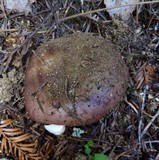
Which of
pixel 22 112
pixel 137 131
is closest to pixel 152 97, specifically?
pixel 137 131

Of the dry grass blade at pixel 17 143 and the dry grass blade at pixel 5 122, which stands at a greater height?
the dry grass blade at pixel 5 122

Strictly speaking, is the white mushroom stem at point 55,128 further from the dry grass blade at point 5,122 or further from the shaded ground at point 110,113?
the dry grass blade at point 5,122

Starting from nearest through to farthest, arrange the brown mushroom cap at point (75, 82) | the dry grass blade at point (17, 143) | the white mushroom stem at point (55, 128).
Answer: the brown mushroom cap at point (75, 82) → the white mushroom stem at point (55, 128) → the dry grass blade at point (17, 143)

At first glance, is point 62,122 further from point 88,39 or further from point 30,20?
point 30,20

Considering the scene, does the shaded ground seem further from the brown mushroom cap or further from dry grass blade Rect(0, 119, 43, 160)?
the brown mushroom cap

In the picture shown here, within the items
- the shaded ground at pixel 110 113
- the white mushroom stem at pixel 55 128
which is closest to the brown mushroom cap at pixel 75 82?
the white mushroom stem at pixel 55 128

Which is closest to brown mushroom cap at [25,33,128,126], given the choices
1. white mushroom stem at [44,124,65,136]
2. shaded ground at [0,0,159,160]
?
white mushroom stem at [44,124,65,136]
